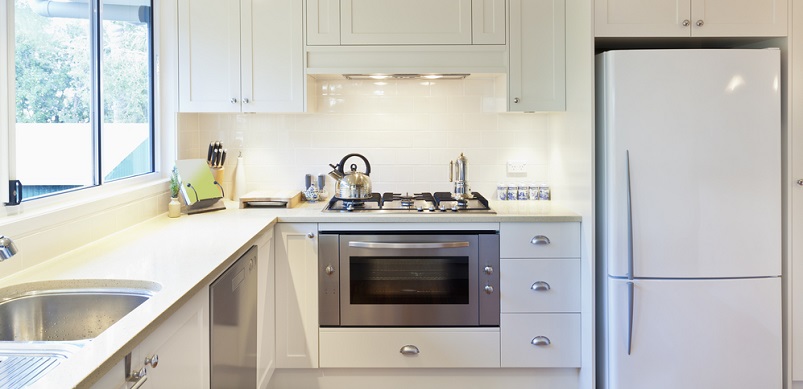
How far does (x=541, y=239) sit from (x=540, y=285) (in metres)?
0.22

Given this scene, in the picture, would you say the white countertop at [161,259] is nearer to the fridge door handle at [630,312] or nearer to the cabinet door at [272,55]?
the fridge door handle at [630,312]

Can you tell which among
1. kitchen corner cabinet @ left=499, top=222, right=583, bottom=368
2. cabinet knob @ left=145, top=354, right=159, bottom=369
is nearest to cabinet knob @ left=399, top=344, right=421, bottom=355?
kitchen corner cabinet @ left=499, top=222, right=583, bottom=368

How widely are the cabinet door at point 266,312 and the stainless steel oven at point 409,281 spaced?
23cm

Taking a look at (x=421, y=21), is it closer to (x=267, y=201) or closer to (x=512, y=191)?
(x=512, y=191)

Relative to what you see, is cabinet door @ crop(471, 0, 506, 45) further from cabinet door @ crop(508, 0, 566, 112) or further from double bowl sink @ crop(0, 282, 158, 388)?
double bowl sink @ crop(0, 282, 158, 388)

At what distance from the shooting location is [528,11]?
3148 millimetres

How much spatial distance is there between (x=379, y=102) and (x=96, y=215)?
1667 mm

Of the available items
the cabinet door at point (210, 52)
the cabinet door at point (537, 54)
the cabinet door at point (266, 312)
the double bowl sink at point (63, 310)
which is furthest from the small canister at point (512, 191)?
the double bowl sink at point (63, 310)

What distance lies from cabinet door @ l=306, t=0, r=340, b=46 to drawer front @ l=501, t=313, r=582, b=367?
163 cm

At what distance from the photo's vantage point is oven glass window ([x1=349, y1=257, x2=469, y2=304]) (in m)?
2.97

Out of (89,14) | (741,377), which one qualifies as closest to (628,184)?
(741,377)

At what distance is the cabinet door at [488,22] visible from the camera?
3.16 metres

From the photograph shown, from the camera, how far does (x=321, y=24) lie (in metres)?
3.17

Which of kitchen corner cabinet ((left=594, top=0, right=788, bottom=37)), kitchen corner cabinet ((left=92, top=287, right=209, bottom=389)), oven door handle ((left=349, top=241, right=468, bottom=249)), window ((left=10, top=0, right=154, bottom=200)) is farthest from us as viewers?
oven door handle ((left=349, top=241, right=468, bottom=249))
